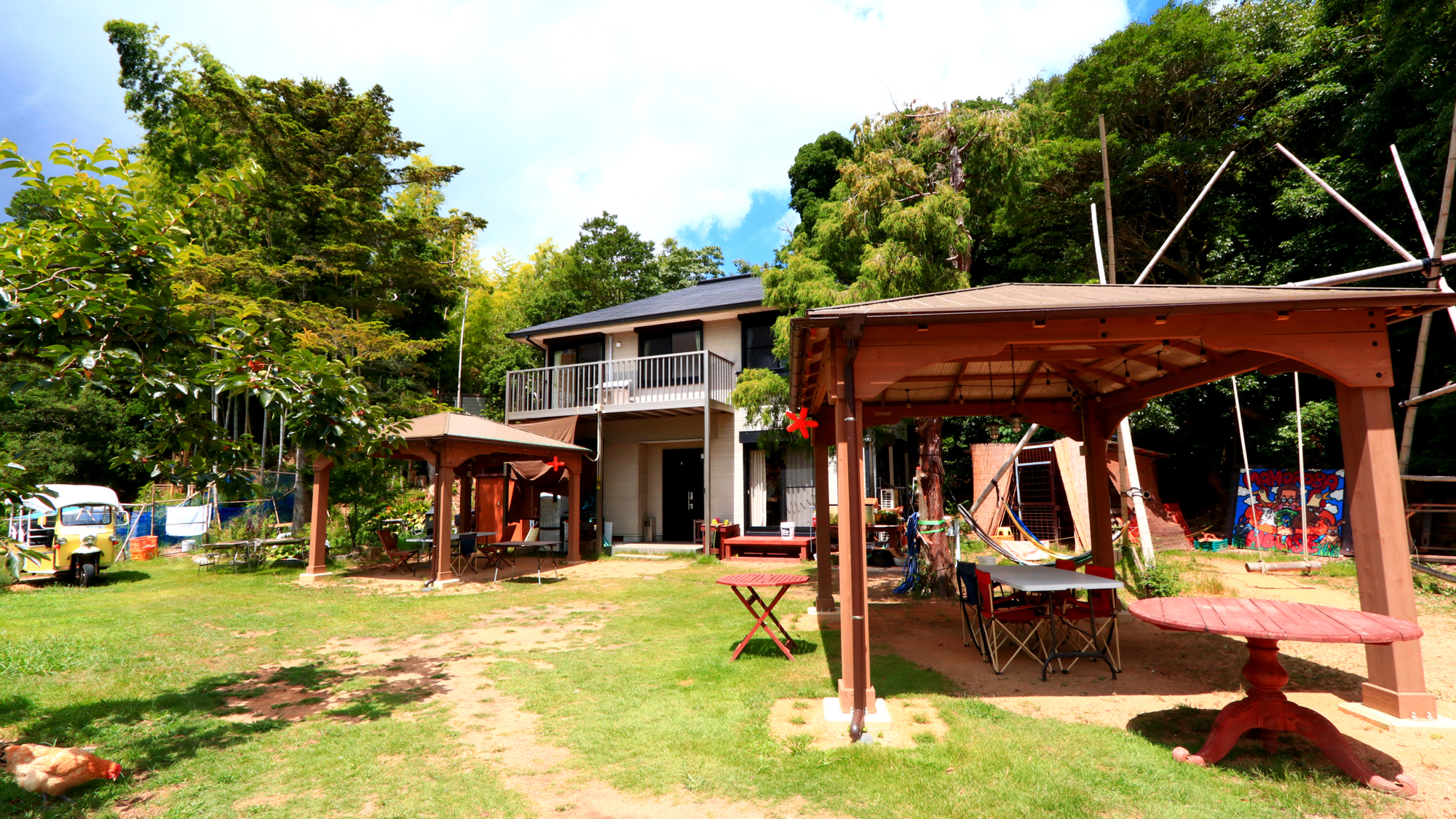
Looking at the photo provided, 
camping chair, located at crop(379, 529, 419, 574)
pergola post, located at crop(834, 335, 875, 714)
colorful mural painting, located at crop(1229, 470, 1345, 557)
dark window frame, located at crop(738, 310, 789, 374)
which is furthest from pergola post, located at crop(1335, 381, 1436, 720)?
camping chair, located at crop(379, 529, 419, 574)

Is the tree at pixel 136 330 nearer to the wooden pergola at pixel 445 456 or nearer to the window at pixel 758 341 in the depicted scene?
the wooden pergola at pixel 445 456

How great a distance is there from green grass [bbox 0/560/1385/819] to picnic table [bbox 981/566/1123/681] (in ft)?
3.53

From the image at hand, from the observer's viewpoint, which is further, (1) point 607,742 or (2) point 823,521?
(2) point 823,521

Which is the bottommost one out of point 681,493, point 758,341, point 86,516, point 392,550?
point 392,550

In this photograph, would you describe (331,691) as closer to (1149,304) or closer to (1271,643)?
(1271,643)

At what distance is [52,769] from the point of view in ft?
11.4

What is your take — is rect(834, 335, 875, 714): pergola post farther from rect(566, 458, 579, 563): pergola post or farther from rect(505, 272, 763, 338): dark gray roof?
rect(505, 272, 763, 338): dark gray roof

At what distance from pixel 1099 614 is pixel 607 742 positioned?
447cm

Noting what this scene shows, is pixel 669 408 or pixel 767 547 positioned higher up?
pixel 669 408

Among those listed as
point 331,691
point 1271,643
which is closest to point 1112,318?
point 1271,643

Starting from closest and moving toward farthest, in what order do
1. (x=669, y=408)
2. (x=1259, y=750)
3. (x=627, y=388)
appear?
(x=1259, y=750) → (x=669, y=408) → (x=627, y=388)

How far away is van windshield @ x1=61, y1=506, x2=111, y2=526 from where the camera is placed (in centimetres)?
1313

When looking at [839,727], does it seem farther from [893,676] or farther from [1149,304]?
[1149,304]

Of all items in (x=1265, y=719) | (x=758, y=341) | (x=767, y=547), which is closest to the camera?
(x=1265, y=719)
